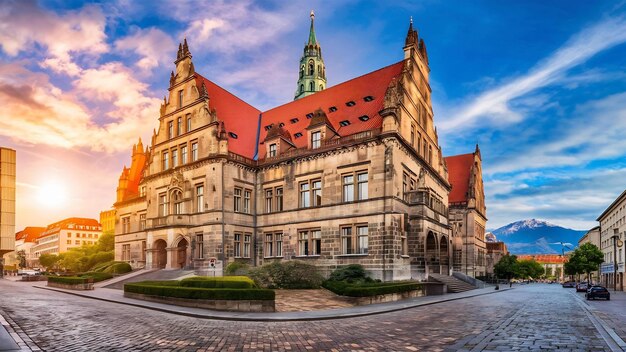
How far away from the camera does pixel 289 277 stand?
110 feet

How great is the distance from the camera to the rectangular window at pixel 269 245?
146 feet

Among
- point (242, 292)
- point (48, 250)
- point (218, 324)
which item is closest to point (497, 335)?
point (218, 324)

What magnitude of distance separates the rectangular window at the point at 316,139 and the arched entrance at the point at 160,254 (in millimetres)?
19610

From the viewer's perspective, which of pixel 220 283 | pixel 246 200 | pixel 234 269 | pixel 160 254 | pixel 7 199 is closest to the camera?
pixel 7 199

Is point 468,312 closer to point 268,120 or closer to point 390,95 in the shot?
point 390,95

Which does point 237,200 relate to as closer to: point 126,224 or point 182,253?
point 182,253

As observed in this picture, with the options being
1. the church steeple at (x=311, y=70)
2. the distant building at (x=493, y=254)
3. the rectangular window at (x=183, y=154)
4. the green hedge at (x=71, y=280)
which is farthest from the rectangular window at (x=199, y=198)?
the distant building at (x=493, y=254)

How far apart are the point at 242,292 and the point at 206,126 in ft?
81.3

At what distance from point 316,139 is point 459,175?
4177cm

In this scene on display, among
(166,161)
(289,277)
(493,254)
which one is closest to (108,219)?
(166,161)

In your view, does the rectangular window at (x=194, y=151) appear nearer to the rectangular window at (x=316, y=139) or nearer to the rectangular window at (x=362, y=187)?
the rectangular window at (x=316, y=139)

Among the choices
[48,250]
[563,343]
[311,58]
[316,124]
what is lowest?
[48,250]

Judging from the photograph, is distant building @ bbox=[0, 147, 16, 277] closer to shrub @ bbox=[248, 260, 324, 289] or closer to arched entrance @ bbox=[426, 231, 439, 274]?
shrub @ bbox=[248, 260, 324, 289]

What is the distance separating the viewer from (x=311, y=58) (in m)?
85.2
